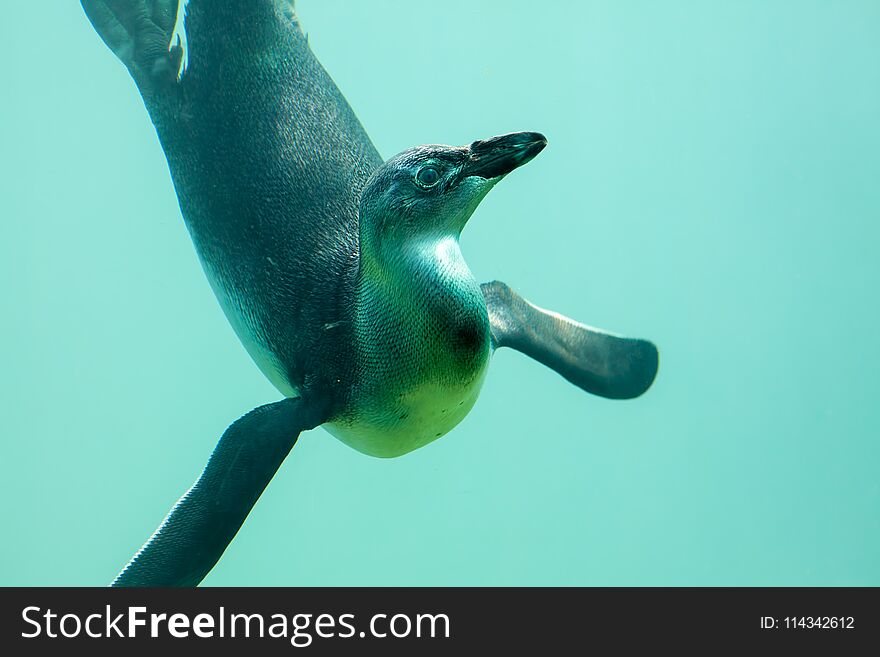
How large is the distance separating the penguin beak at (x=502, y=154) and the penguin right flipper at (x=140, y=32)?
1.45 metres

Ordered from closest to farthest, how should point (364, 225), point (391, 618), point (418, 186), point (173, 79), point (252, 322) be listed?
point (418, 186), point (364, 225), point (391, 618), point (252, 322), point (173, 79)

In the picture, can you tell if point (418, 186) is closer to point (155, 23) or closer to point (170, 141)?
point (170, 141)

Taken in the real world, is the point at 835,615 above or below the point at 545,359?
below

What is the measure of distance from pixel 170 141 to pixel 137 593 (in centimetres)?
156

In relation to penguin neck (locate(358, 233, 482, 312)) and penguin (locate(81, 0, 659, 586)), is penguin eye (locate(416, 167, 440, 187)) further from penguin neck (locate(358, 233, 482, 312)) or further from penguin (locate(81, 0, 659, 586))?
penguin neck (locate(358, 233, 482, 312))

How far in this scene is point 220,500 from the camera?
2004 millimetres

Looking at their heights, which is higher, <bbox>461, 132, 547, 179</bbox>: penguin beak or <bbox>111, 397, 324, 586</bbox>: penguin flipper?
<bbox>461, 132, 547, 179</bbox>: penguin beak

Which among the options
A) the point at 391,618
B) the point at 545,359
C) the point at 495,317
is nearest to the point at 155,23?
the point at 495,317

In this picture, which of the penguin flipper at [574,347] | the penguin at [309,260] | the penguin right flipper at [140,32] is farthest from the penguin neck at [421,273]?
the penguin right flipper at [140,32]

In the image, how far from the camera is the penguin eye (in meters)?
1.85

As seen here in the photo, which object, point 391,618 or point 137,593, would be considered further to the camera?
point 391,618

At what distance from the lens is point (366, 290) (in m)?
2.06

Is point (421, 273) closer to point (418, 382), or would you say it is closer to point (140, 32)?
point (418, 382)

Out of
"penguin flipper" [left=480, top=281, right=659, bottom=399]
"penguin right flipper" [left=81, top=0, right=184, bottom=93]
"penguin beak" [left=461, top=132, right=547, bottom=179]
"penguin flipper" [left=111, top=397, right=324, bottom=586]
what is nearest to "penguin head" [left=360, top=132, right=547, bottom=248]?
"penguin beak" [left=461, top=132, right=547, bottom=179]
